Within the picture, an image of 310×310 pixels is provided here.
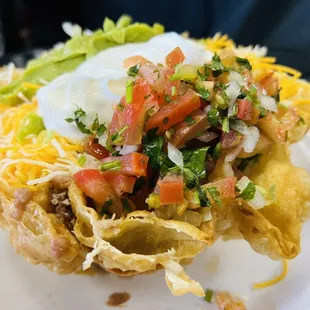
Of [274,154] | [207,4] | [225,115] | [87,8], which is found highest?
[225,115]

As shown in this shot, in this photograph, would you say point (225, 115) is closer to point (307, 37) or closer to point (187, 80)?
point (187, 80)

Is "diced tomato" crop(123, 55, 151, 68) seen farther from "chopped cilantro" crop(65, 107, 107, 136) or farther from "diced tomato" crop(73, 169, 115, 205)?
"diced tomato" crop(73, 169, 115, 205)

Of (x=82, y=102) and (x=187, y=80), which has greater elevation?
(x=187, y=80)

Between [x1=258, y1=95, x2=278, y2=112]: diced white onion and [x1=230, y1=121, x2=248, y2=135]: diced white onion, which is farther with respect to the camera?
[x1=258, y1=95, x2=278, y2=112]: diced white onion

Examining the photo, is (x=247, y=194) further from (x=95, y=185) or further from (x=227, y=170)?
(x=95, y=185)

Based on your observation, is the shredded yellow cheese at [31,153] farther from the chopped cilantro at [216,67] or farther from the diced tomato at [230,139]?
the diced tomato at [230,139]

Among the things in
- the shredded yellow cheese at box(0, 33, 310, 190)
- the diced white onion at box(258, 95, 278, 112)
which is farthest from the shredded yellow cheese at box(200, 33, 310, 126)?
the diced white onion at box(258, 95, 278, 112)

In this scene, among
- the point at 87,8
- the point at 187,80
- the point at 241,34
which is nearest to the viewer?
the point at 187,80

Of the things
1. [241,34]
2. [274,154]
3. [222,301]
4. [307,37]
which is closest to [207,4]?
[241,34]
